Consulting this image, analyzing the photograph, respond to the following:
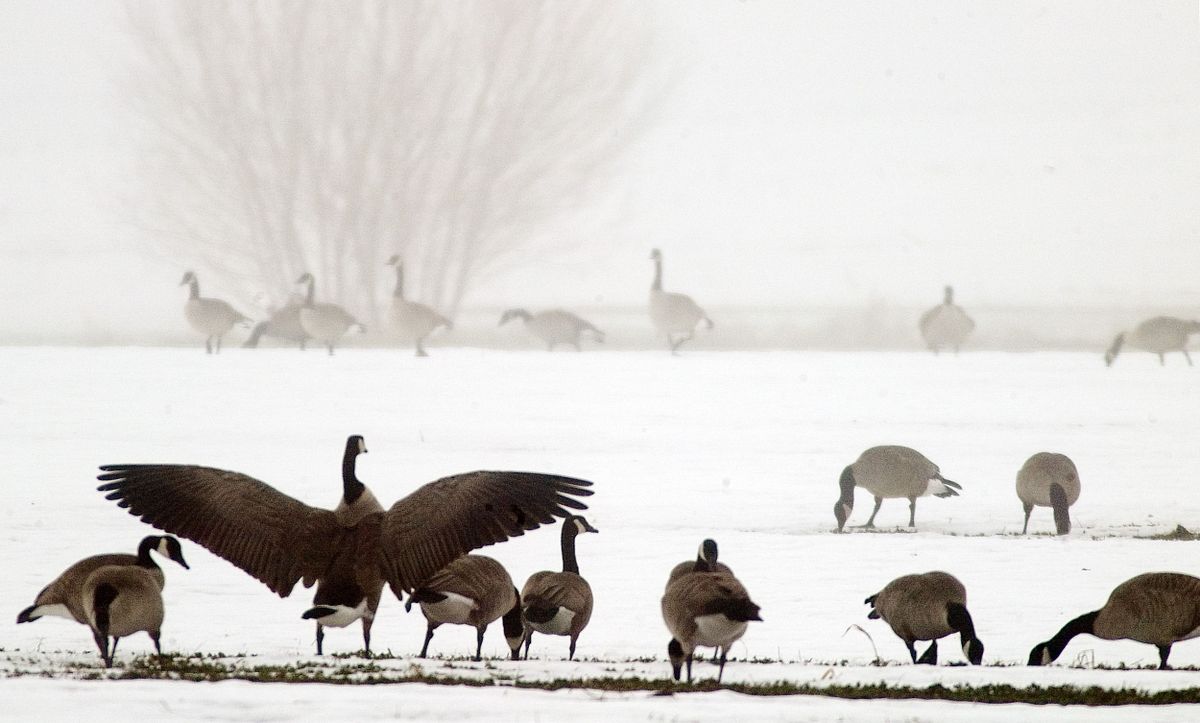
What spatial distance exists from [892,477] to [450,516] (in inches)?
272

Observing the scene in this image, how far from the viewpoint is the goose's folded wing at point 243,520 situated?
26.6ft

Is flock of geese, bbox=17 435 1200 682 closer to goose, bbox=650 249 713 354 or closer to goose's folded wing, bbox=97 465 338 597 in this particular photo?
goose's folded wing, bbox=97 465 338 597

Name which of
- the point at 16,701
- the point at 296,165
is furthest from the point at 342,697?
the point at 296,165

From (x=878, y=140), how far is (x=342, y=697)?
6029 centimetres

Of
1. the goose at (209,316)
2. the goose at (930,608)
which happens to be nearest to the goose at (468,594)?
the goose at (930,608)

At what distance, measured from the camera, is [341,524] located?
26.7ft

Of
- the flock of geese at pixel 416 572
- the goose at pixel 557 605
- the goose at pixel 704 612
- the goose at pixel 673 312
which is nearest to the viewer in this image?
the goose at pixel 704 612

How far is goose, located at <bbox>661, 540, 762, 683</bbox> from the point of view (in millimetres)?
7395

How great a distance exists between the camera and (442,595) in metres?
8.32

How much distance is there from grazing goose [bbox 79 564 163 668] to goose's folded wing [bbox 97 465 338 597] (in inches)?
12.4

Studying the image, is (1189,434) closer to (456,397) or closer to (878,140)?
(456,397)

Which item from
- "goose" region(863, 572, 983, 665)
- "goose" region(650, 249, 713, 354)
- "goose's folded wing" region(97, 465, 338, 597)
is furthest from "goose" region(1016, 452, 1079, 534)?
"goose" region(650, 249, 713, 354)

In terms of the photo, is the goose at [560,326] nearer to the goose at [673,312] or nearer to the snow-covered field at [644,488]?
the goose at [673,312]

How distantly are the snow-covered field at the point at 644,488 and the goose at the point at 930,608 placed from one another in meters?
0.34
